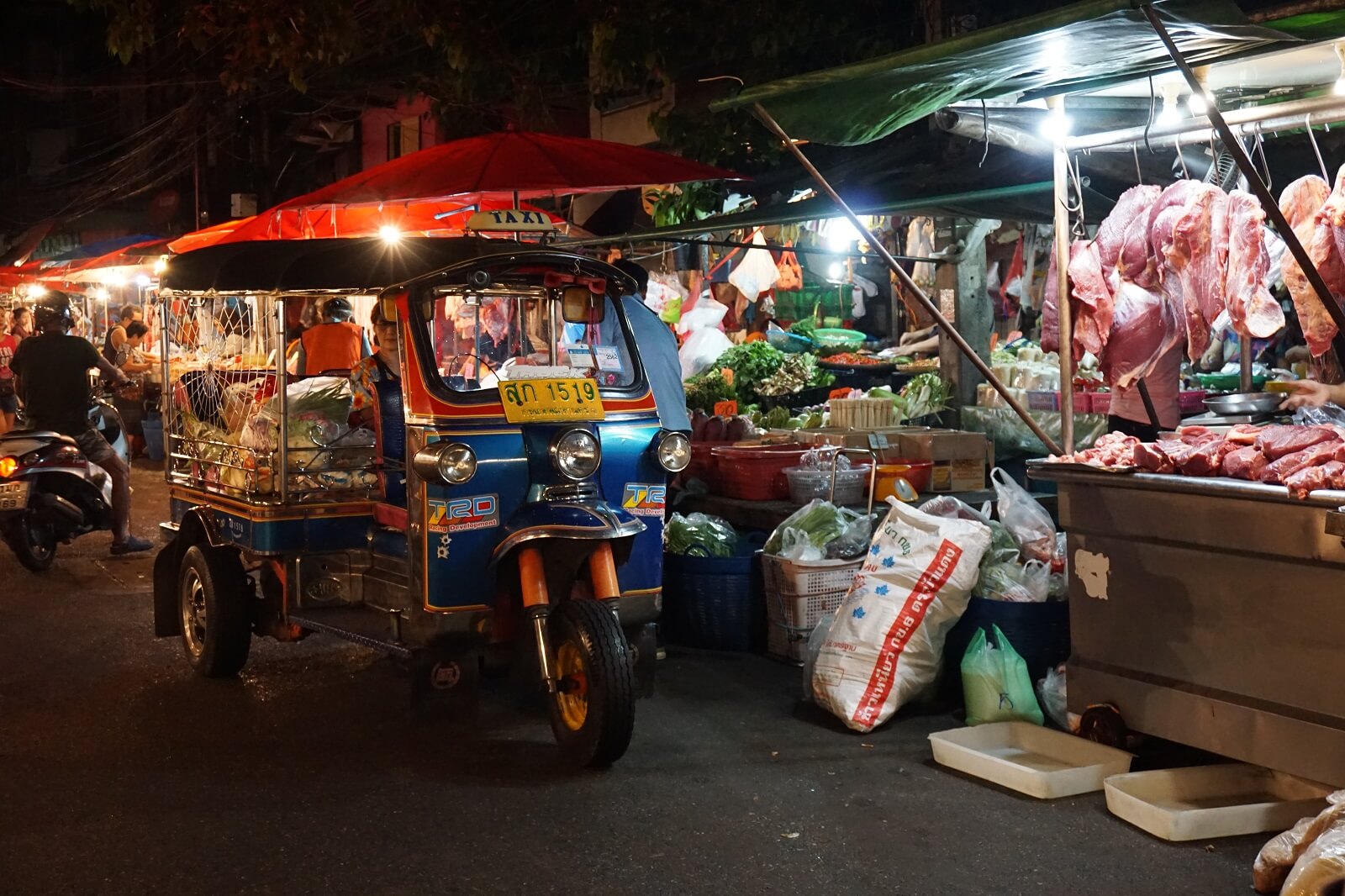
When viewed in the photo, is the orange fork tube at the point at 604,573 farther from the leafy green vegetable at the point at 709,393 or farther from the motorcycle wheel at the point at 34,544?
the motorcycle wheel at the point at 34,544

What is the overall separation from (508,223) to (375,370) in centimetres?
301

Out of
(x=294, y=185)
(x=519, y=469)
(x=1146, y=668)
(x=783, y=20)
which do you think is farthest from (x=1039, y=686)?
(x=294, y=185)

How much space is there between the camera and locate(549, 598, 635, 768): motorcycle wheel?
5348mm

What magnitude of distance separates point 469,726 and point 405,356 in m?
1.88

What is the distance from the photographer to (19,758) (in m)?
5.84

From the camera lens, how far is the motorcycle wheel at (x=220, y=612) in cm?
707

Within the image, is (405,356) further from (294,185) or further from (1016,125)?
(294,185)

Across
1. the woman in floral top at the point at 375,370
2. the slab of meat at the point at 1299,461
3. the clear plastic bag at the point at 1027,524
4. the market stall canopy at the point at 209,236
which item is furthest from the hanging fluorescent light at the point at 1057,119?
the market stall canopy at the point at 209,236

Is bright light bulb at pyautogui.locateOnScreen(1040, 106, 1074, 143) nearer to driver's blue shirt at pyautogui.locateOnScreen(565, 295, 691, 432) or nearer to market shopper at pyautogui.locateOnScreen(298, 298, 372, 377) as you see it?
driver's blue shirt at pyautogui.locateOnScreen(565, 295, 691, 432)

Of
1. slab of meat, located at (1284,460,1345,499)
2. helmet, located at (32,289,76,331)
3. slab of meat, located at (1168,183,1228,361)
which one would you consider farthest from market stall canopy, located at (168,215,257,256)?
slab of meat, located at (1284,460,1345,499)

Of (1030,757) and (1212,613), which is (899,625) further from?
(1212,613)

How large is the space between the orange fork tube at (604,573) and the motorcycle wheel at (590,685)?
10 cm

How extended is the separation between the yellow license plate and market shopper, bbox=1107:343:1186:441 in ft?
8.91

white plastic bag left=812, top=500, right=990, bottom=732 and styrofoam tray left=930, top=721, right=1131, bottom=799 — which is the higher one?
white plastic bag left=812, top=500, right=990, bottom=732
